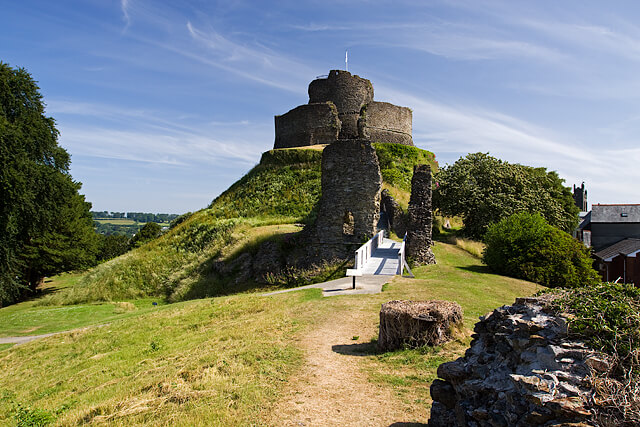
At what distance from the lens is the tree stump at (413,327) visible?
750 cm

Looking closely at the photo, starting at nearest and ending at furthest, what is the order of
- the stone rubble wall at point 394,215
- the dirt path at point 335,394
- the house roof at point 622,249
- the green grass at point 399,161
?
the dirt path at point 335,394, the stone rubble wall at point 394,215, the house roof at point 622,249, the green grass at point 399,161

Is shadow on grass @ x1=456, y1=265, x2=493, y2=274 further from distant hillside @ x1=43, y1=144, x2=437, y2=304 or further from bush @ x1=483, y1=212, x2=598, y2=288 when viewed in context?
distant hillside @ x1=43, y1=144, x2=437, y2=304

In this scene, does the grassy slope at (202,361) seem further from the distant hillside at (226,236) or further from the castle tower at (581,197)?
the castle tower at (581,197)

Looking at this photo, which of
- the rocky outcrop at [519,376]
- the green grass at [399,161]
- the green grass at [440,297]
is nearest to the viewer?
the rocky outcrop at [519,376]

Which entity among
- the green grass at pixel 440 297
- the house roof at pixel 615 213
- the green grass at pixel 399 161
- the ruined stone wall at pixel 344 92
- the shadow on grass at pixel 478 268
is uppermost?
the ruined stone wall at pixel 344 92

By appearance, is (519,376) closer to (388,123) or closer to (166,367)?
(166,367)

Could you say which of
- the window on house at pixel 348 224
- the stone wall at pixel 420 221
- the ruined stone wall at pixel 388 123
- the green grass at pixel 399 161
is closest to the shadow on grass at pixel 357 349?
the stone wall at pixel 420 221

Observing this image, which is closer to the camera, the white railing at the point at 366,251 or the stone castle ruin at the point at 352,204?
the white railing at the point at 366,251

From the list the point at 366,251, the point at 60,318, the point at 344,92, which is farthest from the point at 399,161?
the point at 60,318

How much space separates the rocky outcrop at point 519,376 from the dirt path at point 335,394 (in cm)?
90

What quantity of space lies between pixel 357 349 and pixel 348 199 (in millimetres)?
12162

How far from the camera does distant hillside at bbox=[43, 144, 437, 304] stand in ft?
74.3

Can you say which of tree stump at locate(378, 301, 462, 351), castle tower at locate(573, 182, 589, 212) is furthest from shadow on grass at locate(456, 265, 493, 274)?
castle tower at locate(573, 182, 589, 212)

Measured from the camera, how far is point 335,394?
5.84m
